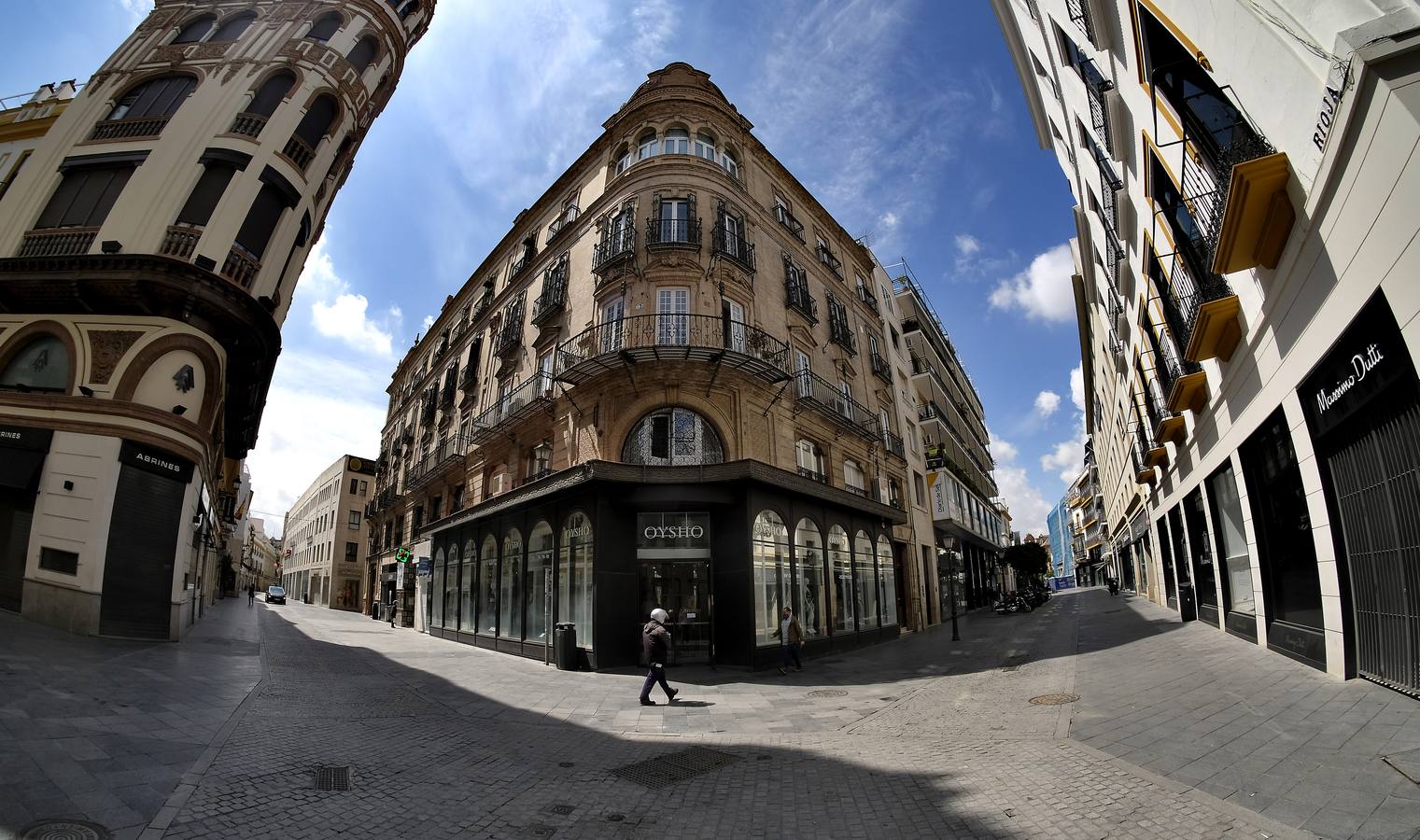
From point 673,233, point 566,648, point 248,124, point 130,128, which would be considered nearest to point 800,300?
point 673,233

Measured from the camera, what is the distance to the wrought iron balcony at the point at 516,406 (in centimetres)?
1814

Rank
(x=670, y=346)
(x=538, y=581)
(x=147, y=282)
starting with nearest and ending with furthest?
1. (x=147, y=282)
2. (x=670, y=346)
3. (x=538, y=581)

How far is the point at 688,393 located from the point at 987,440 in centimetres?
5330

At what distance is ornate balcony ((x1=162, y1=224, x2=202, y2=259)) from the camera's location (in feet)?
44.3

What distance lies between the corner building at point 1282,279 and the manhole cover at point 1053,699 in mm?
3278

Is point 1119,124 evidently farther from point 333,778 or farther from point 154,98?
point 154,98

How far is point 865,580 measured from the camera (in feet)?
65.3

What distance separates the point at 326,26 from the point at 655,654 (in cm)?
2300

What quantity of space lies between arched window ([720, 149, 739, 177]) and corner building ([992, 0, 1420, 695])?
33.1 ft

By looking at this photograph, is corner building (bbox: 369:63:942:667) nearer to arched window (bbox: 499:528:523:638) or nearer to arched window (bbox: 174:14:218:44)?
arched window (bbox: 499:528:523:638)

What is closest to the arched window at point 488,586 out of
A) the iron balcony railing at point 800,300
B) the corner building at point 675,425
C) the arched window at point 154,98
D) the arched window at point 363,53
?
the corner building at point 675,425

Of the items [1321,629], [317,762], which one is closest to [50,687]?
[317,762]

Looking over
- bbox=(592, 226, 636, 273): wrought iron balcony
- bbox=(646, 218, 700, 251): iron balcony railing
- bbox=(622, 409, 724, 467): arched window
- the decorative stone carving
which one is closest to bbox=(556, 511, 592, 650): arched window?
bbox=(622, 409, 724, 467): arched window

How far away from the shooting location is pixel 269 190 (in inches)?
618
